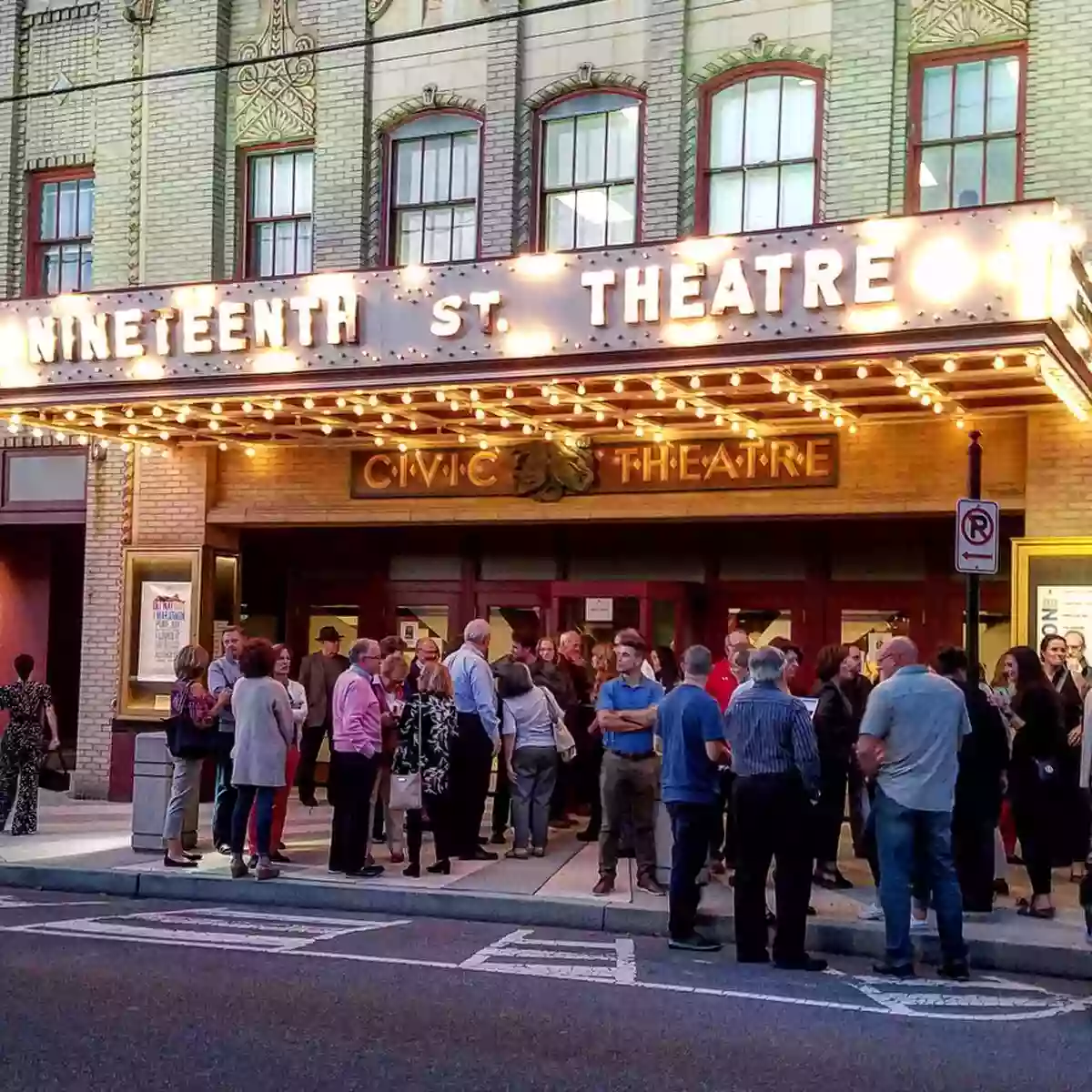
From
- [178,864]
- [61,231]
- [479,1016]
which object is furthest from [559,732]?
[61,231]

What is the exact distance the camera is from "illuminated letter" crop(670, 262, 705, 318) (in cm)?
1198

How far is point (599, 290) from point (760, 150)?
404cm

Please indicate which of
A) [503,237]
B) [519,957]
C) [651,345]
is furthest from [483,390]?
[519,957]

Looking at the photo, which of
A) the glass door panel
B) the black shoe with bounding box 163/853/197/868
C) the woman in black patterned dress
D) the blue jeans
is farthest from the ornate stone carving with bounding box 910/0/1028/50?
the woman in black patterned dress

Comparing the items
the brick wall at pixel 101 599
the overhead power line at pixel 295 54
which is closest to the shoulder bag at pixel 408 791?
the overhead power line at pixel 295 54

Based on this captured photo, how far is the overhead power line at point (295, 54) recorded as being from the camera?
15.0 metres

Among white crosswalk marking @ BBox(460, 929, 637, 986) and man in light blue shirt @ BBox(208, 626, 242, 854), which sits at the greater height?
man in light blue shirt @ BBox(208, 626, 242, 854)

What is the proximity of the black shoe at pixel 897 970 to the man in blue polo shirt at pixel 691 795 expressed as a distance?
1.02 meters

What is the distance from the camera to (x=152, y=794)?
502 inches

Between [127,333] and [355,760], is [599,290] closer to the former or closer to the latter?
[355,760]

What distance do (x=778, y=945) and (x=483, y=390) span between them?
19.4 ft

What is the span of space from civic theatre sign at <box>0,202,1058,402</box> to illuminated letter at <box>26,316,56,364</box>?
0.04ft

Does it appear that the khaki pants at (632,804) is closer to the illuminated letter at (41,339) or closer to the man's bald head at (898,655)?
the man's bald head at (898,655)

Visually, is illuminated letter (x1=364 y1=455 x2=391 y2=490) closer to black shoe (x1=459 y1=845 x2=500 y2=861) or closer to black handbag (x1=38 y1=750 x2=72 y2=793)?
black handbag (x1=38 y1=750 x2=72 y2=793)
